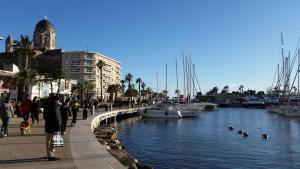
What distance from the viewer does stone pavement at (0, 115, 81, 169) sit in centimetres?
1235

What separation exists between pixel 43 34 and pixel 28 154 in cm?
12954

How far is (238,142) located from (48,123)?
24804 millimetres

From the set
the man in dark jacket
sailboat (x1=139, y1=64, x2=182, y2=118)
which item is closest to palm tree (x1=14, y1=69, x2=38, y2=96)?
sailboat (x1=139, y1=64, x2=182, y2=118)

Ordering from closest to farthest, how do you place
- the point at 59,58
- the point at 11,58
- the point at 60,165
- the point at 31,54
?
the point at 60,165 < the point at 31,54 < the point at 11,58 < the point at 59,58

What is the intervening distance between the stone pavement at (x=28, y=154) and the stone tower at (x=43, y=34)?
4836 inches

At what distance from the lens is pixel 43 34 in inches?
5458

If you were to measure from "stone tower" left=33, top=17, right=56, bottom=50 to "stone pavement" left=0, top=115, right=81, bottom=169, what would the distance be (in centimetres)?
12284

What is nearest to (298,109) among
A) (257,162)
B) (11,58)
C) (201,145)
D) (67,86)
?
(67,86)

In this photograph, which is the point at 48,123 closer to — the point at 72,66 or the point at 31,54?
the point at 31,54

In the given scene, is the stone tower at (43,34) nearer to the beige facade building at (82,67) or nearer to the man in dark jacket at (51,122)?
the beige facade building at (82,67)

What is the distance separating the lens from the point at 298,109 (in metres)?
82.9

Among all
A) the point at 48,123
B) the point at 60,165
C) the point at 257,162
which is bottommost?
the point at 257,162

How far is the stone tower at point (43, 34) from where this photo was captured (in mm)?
137875

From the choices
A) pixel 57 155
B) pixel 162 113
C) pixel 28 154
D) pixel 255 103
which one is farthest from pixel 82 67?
pixel 57 155
